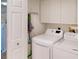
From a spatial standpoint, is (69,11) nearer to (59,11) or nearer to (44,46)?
(59,11)

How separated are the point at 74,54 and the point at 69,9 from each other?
3.80 ft

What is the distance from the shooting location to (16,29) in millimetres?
2248

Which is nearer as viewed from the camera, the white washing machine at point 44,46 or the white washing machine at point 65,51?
the white washing machine at point 65,51

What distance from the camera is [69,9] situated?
9.41ft

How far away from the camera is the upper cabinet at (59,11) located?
282cm

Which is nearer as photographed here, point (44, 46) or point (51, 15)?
point (44, 46)

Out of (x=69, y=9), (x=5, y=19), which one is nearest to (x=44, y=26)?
(x=69, y=9)

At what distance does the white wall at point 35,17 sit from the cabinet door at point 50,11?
0.14 m

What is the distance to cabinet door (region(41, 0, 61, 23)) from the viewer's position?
10.1 feet

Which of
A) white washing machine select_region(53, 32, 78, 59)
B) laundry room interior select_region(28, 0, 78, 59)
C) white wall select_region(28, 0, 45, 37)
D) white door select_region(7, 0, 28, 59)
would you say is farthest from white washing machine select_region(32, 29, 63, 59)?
white wall select_region(28, 0, 45, 37)

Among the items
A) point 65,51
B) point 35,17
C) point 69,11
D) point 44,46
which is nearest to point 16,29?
point 44,46

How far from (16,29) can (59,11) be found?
1.27 meters

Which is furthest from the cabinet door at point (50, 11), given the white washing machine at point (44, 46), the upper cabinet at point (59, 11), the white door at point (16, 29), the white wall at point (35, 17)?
the white door at point (16, 29)

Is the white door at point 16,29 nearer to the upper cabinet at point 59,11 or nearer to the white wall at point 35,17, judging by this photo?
the white wall at point 35,17
